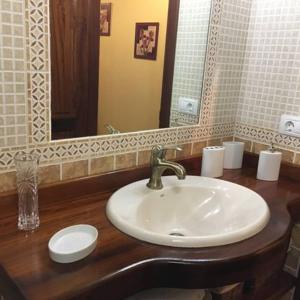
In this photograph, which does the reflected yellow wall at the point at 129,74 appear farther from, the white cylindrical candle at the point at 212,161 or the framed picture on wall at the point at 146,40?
the white cylindrical candle at the point at 212,161

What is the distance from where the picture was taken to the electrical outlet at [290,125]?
139 centimetres

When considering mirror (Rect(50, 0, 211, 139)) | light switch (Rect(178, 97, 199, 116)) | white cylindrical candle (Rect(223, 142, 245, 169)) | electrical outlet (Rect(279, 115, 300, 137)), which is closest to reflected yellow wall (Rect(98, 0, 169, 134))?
mirror (Rect(50, 0, 211, 139))

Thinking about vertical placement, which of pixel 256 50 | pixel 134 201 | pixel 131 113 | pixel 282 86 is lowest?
pixel 134 201

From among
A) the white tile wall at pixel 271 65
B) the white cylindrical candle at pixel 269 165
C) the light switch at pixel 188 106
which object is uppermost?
the white tile wall at pixel 271 65

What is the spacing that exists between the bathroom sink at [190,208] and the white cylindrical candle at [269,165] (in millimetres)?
199

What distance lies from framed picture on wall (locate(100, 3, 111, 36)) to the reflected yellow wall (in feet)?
0.05

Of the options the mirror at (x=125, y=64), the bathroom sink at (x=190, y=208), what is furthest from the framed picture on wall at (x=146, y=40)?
the bathroom sink at (x=190, y=208)

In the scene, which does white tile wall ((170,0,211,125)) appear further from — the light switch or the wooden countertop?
the wooden countertop

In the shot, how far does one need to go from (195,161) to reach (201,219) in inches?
12.8

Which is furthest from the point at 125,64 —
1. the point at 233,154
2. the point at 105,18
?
the point at 233,154

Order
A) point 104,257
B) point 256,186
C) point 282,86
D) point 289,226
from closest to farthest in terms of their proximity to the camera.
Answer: point 104,257
point 289,226
point 256,186
point 282,86

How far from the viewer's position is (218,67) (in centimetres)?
145

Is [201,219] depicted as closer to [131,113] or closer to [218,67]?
[131,113]

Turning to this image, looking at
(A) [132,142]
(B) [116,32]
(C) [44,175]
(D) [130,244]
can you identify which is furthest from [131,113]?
(D) [130,244]
